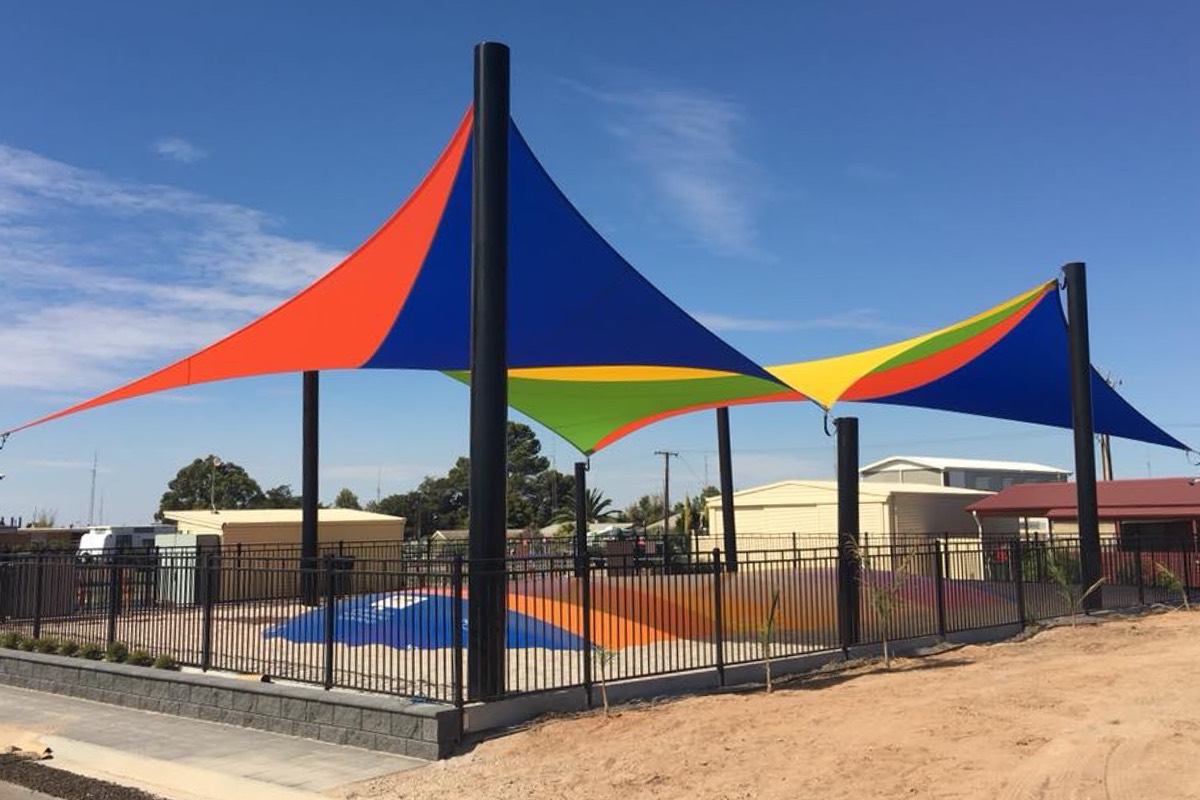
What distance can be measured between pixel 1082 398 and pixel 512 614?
11.8m

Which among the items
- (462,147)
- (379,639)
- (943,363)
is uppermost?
(462,147)

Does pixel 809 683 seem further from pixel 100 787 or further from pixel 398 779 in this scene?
pixel 100 787

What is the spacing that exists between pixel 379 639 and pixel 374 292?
4.33 meters

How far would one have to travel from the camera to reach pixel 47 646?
13.4 meters

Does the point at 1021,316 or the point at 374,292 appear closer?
the point at 374,292

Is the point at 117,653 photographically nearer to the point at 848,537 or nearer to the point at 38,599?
the point at 38,599

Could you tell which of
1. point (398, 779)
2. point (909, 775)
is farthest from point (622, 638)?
point (909, 775)

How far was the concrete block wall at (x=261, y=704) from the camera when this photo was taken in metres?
8.64

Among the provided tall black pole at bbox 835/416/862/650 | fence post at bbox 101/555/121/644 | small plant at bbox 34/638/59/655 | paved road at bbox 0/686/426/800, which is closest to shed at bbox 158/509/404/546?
small plant at bbox 34/638/59/655

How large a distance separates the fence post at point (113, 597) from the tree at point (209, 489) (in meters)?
76.4

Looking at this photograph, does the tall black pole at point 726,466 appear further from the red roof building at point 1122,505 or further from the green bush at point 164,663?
the green bush at point 164,663

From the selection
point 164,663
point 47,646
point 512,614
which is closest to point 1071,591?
point 512,614

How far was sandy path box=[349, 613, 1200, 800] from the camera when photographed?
679 centimetres

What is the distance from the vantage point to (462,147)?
1198 cm
